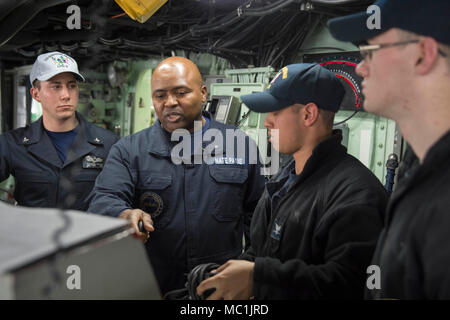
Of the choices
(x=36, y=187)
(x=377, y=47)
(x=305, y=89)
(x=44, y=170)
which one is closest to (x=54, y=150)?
(x=44, y=170)

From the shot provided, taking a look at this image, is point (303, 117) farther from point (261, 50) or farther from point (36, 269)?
point (261, 50)

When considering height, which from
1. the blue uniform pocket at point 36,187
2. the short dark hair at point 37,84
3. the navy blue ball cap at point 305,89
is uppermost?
the short dark hair at point 37,84

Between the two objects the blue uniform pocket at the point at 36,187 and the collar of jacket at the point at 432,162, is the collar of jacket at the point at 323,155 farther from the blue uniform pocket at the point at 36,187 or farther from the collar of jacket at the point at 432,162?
the blue uniform pocket at the point at 36,187

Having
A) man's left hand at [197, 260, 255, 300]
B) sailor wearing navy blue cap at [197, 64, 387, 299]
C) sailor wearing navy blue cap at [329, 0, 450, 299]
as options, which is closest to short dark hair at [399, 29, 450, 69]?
sailor wearing navy blue cap at [329, 0, 450, 299]

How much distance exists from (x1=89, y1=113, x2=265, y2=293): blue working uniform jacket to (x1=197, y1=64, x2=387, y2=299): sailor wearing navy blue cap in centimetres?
42

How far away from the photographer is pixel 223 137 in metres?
2.05

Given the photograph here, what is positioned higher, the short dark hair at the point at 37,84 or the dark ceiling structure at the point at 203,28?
the dark ceiling structure at the point at 203,28

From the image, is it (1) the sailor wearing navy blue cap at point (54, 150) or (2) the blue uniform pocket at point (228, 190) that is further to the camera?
(1) the sailor wearing navy blue cap at point (54, 150)

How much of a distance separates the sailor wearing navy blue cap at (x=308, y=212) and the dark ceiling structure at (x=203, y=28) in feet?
4.07

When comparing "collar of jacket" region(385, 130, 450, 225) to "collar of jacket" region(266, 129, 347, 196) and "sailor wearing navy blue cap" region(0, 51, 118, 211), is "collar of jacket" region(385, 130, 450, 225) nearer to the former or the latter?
"collar of jacket" region(266, 129, 347, 196)

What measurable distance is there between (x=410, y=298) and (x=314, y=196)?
1.54 feet

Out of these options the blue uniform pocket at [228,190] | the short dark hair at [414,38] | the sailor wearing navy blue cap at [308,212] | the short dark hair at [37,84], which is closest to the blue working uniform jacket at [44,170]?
the short dark hair at [37,84]

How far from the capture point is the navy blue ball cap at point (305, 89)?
1.32 metres

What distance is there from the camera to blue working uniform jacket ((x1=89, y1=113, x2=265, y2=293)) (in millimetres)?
1812
